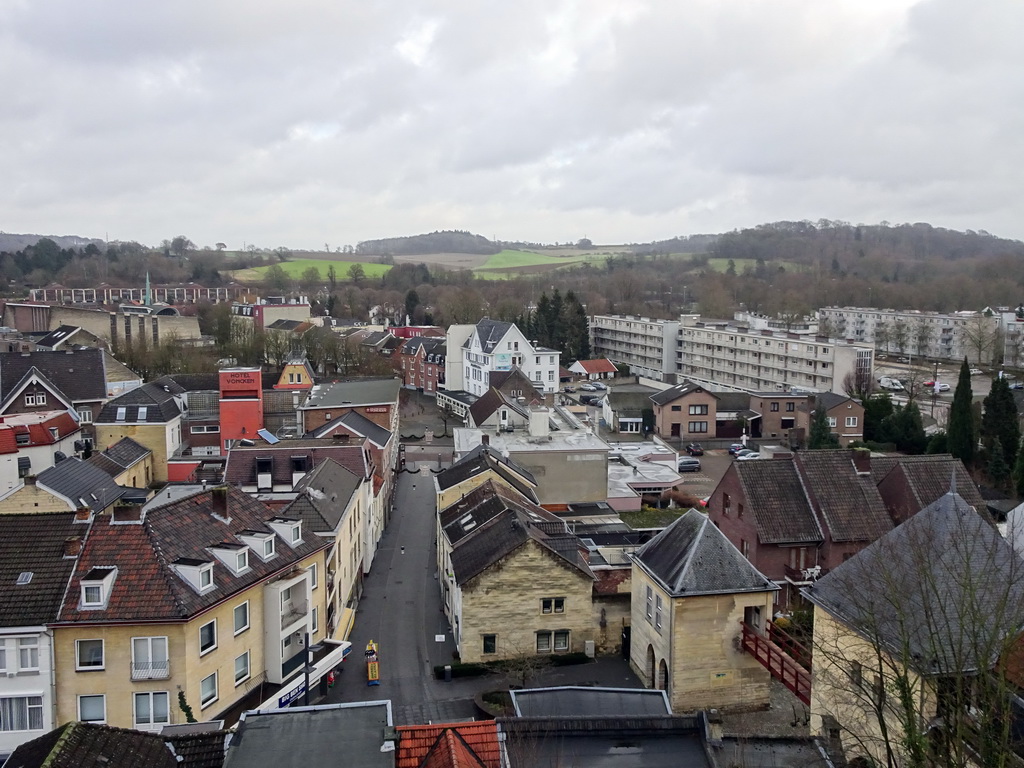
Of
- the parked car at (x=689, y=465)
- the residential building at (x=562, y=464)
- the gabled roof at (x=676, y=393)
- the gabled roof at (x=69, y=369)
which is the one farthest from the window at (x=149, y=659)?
the gabled roof at (x=676, y=393)

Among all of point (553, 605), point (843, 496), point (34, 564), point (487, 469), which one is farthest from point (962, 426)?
point (34, 564)

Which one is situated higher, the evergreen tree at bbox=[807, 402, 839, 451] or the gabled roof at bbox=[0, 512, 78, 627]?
Result: the gabled roof at bbox=[0, 512, 78, 627]

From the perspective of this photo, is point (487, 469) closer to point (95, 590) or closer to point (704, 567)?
point (704, 567)

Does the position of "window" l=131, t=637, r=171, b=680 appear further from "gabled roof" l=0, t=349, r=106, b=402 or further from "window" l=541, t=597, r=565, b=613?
"gabled roof" l=0, t=349, r=106, b=402

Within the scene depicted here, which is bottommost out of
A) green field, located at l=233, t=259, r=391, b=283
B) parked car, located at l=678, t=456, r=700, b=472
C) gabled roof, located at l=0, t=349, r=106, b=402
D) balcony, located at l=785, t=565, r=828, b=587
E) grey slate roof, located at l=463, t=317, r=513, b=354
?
parked car, located at l=678, t=456, r=700, b=472

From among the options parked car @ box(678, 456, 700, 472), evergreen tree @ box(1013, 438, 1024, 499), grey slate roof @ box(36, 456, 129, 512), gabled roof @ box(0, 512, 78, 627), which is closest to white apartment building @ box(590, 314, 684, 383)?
parked car @ box(678, 456, 700, 472)

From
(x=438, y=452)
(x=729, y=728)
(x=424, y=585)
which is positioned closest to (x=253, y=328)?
(x=438, y=452)
